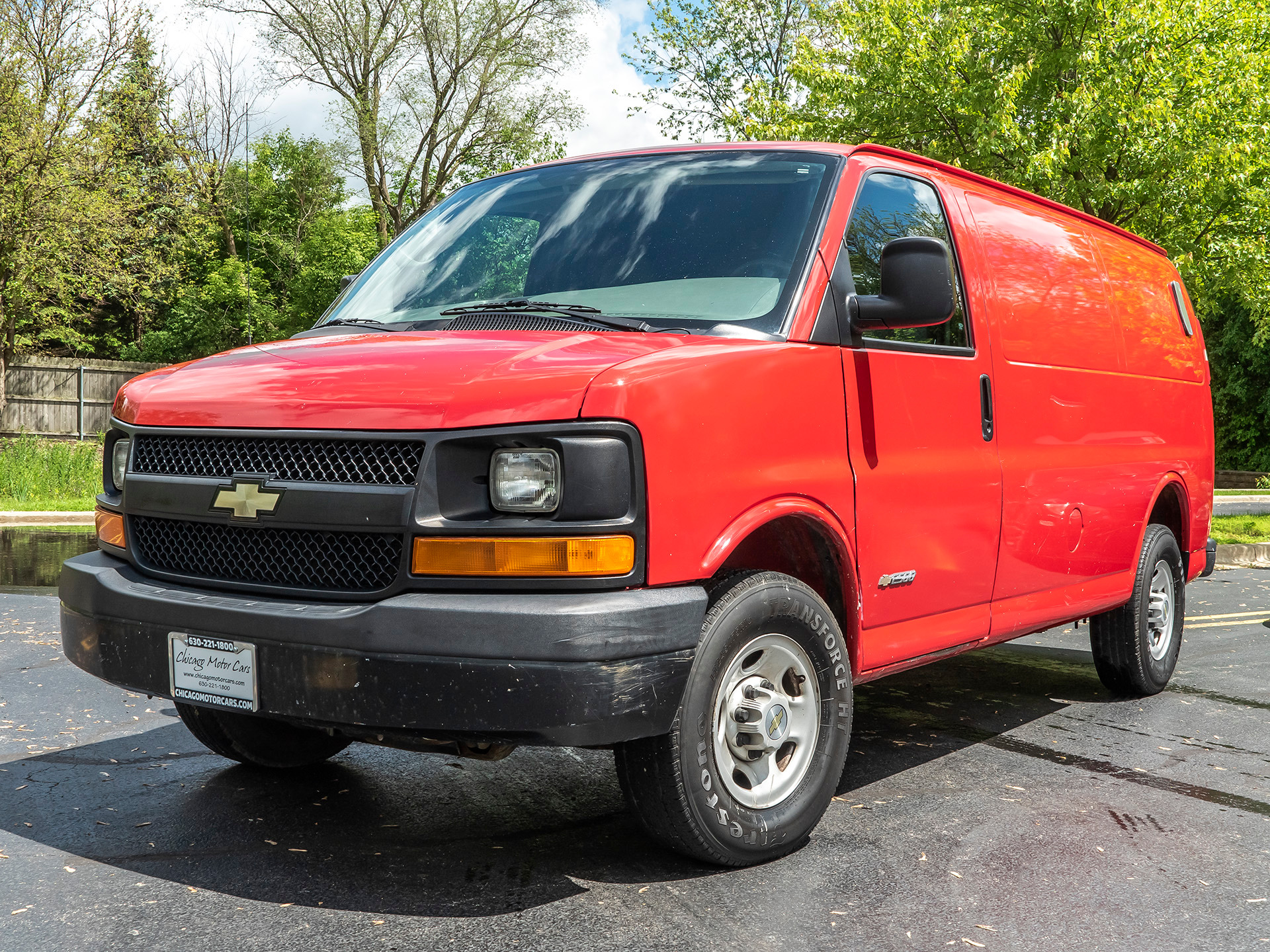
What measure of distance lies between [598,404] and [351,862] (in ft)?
5.43

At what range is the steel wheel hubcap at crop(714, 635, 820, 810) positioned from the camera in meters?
3.50

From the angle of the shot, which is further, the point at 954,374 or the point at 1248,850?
the point at 954,374

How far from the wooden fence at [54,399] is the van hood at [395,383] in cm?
2689

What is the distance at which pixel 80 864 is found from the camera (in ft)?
11.7

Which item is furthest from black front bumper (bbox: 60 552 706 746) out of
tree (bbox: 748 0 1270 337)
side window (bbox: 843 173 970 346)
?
tree (bbox: 748 0 1270 337)

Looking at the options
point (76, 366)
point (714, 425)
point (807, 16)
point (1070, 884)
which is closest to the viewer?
point (714, 425)

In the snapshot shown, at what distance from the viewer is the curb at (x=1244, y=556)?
13867 mm

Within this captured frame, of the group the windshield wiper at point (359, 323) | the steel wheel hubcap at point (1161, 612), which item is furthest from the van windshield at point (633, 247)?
the steel wheel hubcap at point (1161, 612)

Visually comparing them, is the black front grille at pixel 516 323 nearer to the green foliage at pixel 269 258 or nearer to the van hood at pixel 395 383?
the van hood at pixel 395 383

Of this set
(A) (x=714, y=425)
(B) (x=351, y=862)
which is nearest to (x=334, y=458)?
(A) (x=714, y=425)

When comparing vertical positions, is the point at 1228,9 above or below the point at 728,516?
above

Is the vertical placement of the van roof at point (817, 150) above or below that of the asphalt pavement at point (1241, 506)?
above

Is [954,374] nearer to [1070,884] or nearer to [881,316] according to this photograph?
[881,316]

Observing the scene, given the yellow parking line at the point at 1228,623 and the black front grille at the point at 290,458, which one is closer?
the black front grille at the point at 290,458
